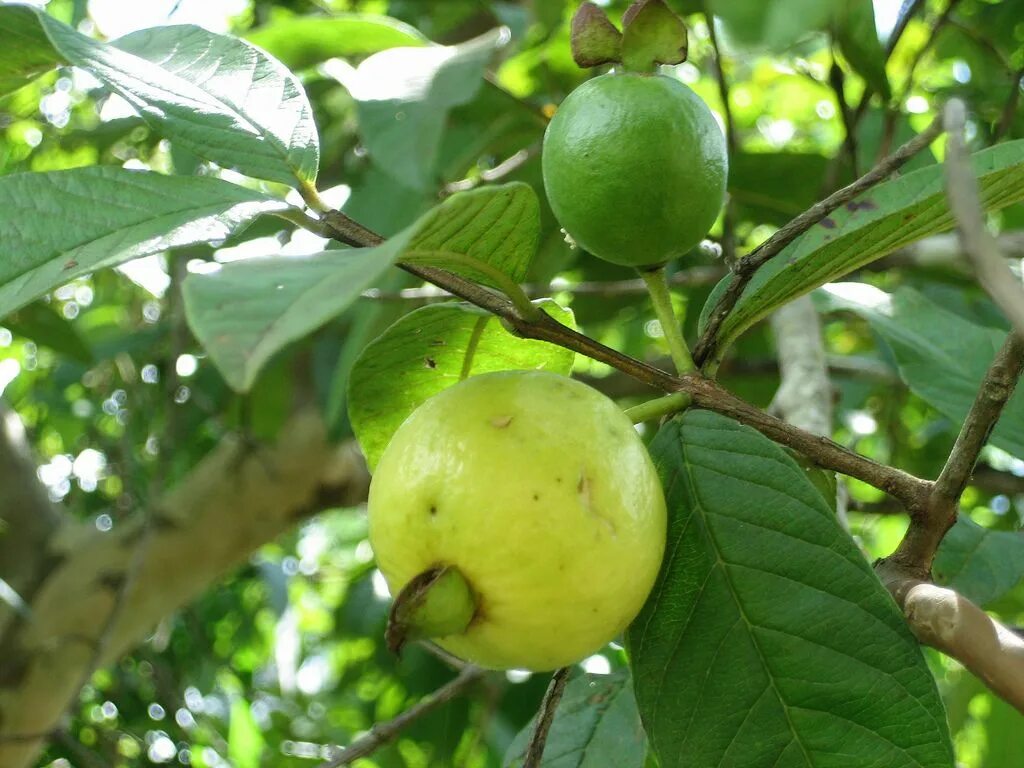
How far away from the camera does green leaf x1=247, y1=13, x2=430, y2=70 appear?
5.23 feet

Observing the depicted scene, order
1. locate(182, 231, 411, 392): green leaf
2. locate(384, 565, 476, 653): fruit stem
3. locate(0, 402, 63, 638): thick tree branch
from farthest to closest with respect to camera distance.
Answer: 1. locate(0, 402, 63, 638): thick tree branch
2. locate(384, 565, 476, 653): fruit stem
3. locate(182, 231, 411, 392): green leaf

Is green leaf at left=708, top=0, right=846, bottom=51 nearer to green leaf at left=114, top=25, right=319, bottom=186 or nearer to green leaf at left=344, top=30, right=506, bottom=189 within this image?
green leaf at left=114, top=25, right=319, bottom=186

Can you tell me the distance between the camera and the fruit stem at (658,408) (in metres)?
0.74

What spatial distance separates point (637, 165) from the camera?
779 millimetres

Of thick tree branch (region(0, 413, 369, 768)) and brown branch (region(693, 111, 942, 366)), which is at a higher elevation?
brown branch (region(693, 111, 942, 366))

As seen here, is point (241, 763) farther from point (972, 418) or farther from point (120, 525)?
point (972, 418)

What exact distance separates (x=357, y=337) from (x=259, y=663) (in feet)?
7.74

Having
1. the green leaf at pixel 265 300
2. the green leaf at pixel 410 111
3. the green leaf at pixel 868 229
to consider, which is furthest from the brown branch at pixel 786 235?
the green leaf at pixel 410 111

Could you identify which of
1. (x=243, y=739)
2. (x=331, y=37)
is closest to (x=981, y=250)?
(x=331, y=37)

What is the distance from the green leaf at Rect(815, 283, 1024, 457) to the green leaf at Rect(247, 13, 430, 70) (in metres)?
0.80

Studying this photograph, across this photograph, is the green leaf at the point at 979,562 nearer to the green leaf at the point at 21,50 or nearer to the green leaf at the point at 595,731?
the green leaf at the point at 595,731

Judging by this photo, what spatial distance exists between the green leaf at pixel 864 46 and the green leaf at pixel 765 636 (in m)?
0.73

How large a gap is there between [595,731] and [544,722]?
0.28 meters

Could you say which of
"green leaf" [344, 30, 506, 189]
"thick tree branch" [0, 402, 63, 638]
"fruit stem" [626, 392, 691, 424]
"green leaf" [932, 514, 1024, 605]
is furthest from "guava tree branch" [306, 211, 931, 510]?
"thick tree branch" [0, 402, 63, 638]
